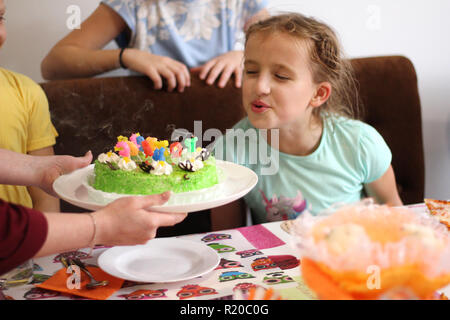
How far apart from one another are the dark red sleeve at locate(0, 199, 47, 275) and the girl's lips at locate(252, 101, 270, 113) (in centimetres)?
85

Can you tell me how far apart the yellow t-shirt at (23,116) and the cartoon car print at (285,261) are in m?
0.75

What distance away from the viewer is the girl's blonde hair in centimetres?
145

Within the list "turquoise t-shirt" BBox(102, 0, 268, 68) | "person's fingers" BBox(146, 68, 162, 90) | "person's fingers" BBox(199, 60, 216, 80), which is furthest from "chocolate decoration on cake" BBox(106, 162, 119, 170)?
"turquoise t-shirt" BBox(102, 0, 268, 68)

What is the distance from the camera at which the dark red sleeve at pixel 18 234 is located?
640mm

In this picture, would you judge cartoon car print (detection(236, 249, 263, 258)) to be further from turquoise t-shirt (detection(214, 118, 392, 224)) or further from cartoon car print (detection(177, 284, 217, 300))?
turquoise t-shirt (detection(214, 118, 392, 224))

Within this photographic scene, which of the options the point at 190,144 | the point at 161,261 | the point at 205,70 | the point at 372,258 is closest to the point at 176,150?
the point at 190,144

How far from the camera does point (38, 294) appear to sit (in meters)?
0.86

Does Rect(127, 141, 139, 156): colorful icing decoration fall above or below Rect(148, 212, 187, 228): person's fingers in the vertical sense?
above

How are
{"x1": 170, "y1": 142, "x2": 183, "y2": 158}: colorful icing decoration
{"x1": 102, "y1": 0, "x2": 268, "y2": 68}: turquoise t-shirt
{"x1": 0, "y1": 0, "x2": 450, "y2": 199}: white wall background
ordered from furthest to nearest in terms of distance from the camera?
{"x1": 0, "y1": 0, "x2": 450, "y2": 199}: white wall background
{"x1": 102, "y1": 0, "x2": 268, "y2": 68}: turquoise t-shirt
{"x1": 170, "y1": 142, "x2": 183, "y2": 158}: colorful icing decoration

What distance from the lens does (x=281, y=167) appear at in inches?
62.9

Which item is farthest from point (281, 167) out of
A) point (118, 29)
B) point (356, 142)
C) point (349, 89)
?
point (118, 29)

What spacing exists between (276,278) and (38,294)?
44 centimetres
